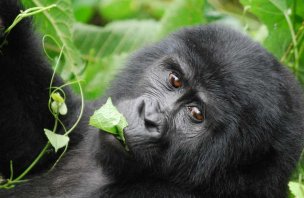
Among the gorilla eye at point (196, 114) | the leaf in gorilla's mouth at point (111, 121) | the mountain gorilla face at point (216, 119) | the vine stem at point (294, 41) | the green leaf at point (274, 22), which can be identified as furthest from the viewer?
the green leaf at point (274, 22)

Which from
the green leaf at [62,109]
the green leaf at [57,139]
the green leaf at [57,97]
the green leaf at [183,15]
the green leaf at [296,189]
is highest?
the green leaf at [183,15]

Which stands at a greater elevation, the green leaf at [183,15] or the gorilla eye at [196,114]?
the green leaf at [183,15]

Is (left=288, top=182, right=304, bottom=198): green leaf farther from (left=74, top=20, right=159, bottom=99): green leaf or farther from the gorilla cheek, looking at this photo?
(left=74, top=20, right=159, bottom=99): green leaf

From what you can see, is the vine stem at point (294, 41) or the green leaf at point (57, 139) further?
the vine stem at point (294, 41)

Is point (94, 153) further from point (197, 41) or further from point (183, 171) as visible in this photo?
point (197, 41)

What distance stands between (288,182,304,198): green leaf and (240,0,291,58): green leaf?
1.46 meters

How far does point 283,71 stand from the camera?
166 inches

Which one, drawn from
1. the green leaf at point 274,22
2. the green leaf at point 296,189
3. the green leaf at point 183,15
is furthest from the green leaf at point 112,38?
the green leaf at point 296,189

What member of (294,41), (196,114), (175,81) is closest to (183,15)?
(294,41)

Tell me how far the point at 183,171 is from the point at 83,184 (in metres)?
0.75

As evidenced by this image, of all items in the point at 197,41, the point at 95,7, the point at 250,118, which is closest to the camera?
the point at 250,118

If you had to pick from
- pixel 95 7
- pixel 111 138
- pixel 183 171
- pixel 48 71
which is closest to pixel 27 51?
pixel 48 71

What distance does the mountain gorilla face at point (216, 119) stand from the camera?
385 cm

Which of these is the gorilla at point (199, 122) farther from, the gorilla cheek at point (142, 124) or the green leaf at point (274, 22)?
the green leaf at point (274, 22)
